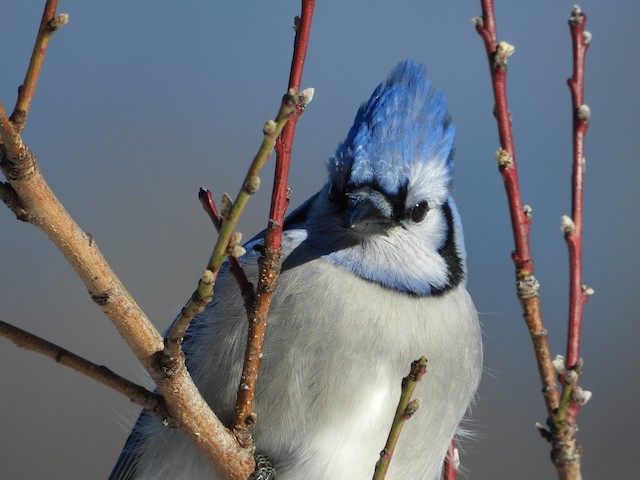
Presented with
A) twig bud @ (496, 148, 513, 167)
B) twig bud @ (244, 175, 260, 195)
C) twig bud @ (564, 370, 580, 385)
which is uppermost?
twig bud @ (496, 148, 513, 167)

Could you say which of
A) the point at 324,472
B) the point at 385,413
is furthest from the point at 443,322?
the point at 324,472

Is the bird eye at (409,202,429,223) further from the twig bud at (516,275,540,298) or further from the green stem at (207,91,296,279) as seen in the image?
the green stem at (207,91,296,279)

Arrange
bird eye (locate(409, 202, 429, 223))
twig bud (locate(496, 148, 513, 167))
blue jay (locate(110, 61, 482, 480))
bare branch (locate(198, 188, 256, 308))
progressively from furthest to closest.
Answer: bird eye (locate(409, 202, 429, 223))
blue jay (locate(110, 61, 482, 480))
bare branch (locate(198, 188, 256, 308))
twig bud (locate(496, 148, 513, 167))

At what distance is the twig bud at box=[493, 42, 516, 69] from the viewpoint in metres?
0.97

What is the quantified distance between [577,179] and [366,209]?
1.97ft

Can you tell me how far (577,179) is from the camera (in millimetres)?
1067

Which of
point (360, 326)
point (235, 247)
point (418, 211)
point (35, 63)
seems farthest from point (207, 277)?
point (418, 211)

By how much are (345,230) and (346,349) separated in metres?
0.27

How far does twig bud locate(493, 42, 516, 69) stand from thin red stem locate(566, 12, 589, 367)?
0.12m

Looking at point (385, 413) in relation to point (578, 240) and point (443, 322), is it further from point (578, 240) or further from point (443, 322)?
point (578, 240)

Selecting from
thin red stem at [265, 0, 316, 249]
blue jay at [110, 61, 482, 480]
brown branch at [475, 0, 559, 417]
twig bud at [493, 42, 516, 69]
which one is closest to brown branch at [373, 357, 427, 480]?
brown branch at [475, 0, 559, 417]

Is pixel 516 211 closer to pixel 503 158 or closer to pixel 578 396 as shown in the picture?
pixel 503 158

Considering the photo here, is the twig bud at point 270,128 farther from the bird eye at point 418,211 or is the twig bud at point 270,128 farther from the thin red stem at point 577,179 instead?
the bird eye at point 418,211

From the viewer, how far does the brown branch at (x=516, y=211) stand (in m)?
0.97
